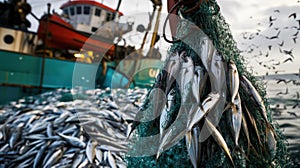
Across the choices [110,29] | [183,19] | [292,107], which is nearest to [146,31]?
[292,107]

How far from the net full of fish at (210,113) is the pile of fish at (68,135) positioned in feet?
2.42

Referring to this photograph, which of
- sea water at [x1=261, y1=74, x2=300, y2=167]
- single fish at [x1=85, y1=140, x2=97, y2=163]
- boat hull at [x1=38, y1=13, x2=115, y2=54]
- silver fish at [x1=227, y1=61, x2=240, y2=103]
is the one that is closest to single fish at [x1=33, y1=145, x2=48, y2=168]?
single fish at [x1=85, y1=140, x2=97, y2=163]

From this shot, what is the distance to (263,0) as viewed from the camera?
40.0 inches

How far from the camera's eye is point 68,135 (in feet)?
4.79

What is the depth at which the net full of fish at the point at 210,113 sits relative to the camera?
384 millimetres

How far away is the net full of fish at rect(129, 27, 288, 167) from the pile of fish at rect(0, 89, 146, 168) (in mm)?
738

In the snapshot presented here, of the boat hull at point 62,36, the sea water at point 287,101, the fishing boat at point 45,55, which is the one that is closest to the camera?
the sea water at point 287,101

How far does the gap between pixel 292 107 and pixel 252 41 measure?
12.8 inches

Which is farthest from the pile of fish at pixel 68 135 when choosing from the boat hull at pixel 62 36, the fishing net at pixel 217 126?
the boat hull at pixel 62 36

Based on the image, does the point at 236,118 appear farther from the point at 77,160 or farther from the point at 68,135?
the point at 68,135

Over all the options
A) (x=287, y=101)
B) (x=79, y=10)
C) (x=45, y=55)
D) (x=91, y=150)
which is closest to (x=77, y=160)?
(x=91, y=150)

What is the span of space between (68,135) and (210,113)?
1204 millimetres

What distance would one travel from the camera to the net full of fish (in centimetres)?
38

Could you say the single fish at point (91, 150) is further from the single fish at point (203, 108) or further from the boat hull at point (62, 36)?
the boat hull at point (62, 36)
